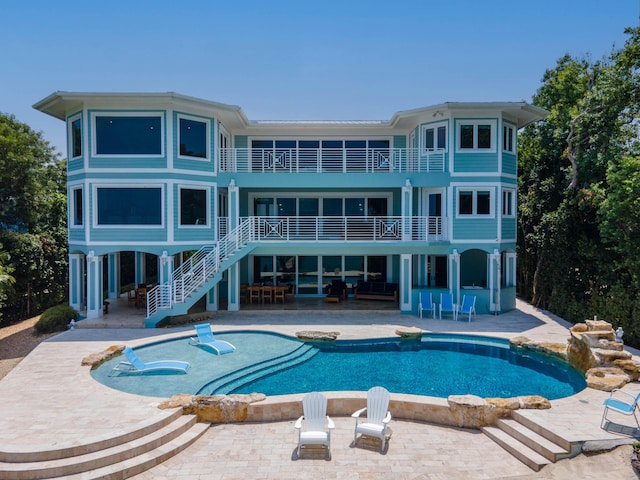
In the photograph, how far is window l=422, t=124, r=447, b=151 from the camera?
18859 mm

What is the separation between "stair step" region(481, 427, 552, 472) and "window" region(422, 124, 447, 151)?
43.1 feet

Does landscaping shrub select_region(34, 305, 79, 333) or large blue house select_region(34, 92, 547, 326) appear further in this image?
large blue house select_region(34, 92, 547, 326)

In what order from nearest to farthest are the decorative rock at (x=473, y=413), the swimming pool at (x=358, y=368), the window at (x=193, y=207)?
the decorative rock at (x=473, y=413) < the swimming pool at (x=358, y=368) < the window at (x=193, y=207)

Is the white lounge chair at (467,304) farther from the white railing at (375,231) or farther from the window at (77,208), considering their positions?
the window at (77,208)

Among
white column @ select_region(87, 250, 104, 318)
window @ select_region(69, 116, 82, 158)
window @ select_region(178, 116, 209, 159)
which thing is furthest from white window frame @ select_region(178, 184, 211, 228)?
window @ select_region(69, 116, 82, 158)

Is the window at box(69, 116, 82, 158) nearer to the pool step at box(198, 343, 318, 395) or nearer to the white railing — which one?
the white railing

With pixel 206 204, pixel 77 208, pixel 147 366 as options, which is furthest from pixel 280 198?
pixel 147 366

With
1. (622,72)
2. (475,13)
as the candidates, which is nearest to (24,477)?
(475,13)

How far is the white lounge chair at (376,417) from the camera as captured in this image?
7.91 m

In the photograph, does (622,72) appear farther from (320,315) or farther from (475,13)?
(320,315)

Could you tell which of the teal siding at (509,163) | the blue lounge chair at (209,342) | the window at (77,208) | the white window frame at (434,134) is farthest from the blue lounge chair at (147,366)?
the teal siding at (509,163)

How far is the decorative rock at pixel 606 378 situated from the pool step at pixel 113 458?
9.21 m

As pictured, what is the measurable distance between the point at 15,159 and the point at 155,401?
53.9ft

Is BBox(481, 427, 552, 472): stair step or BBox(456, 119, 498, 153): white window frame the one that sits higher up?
BBox(456, 119, 498, 153): white window frame
